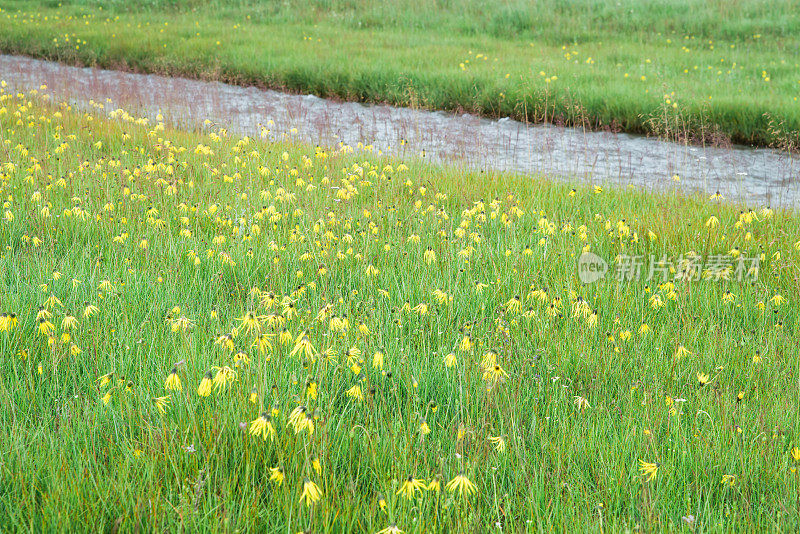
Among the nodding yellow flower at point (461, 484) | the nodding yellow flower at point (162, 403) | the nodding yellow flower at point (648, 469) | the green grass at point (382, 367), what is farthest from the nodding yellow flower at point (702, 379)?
the nodding yellow flower at point (162, 403)

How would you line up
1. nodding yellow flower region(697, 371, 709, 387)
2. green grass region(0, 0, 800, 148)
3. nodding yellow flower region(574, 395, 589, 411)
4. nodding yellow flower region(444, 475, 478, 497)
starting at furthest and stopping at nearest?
1. green grass region(0, 0, 800, 148)
2. nodding yellow flower region(697, 371, 709, 387)
3. nodding yellow flower region(574, 395, 589, 411)
4. nodding yellow flower region(444, 475, 478, 497)

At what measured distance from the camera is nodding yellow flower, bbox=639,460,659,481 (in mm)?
2166

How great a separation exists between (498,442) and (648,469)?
0.54 m

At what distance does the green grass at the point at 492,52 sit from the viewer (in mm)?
9672

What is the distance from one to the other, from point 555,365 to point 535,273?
1111 millimetres

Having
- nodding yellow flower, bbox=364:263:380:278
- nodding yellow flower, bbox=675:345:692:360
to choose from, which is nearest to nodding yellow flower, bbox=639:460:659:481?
nodding yellow flower, bbox=675:345:692:360

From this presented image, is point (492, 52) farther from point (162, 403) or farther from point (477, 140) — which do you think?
point (162, 403)

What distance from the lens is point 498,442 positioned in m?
2.44

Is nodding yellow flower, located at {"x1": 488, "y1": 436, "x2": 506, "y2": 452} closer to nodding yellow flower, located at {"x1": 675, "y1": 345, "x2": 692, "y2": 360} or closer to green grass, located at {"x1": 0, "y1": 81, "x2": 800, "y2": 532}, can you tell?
green grass, located at {"x1": 0, "y1": 81, "x2": 800, "y2": 532}

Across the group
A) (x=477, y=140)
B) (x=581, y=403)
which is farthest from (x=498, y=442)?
(x=477, y=140)

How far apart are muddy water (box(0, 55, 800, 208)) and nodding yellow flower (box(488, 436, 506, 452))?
412 cm

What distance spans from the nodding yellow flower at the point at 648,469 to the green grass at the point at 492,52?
6445mm

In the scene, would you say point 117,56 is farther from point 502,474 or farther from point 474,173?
point 502,474

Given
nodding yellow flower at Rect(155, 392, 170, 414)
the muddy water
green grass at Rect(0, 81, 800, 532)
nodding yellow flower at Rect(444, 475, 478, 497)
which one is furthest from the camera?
the muddy water
